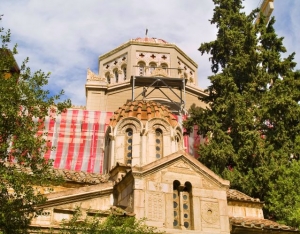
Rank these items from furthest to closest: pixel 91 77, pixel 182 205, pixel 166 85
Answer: pixel 91 77 < pixel 166 85 < pixel 182 205

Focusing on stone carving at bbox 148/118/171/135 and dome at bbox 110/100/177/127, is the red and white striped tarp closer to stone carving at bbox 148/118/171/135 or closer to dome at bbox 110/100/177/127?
dome at bbox 110/100/177/127

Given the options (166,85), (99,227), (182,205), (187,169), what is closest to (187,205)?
(182,205)

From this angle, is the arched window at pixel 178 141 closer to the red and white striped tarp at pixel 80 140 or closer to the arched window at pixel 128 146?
the arched window at pixel 128 146

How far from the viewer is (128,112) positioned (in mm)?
19688

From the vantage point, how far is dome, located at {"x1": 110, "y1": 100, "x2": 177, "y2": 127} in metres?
19.5

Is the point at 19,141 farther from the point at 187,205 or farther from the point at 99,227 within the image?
the point at 187,205

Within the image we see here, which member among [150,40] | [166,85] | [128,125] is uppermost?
[150,40]

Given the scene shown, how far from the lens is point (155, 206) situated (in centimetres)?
1351

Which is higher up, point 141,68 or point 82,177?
point 141,68

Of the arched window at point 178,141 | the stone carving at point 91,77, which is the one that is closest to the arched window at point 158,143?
the arched window at point 178,141

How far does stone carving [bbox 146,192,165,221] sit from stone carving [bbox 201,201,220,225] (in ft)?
4.56

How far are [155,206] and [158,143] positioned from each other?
18.3 ft

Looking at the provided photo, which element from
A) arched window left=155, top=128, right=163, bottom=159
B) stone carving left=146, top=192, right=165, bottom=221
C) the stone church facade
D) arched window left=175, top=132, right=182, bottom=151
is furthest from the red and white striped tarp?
stone carving left=146, top=192, right=165, bottom=221

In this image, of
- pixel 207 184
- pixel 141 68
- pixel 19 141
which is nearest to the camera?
pixel 19 141
